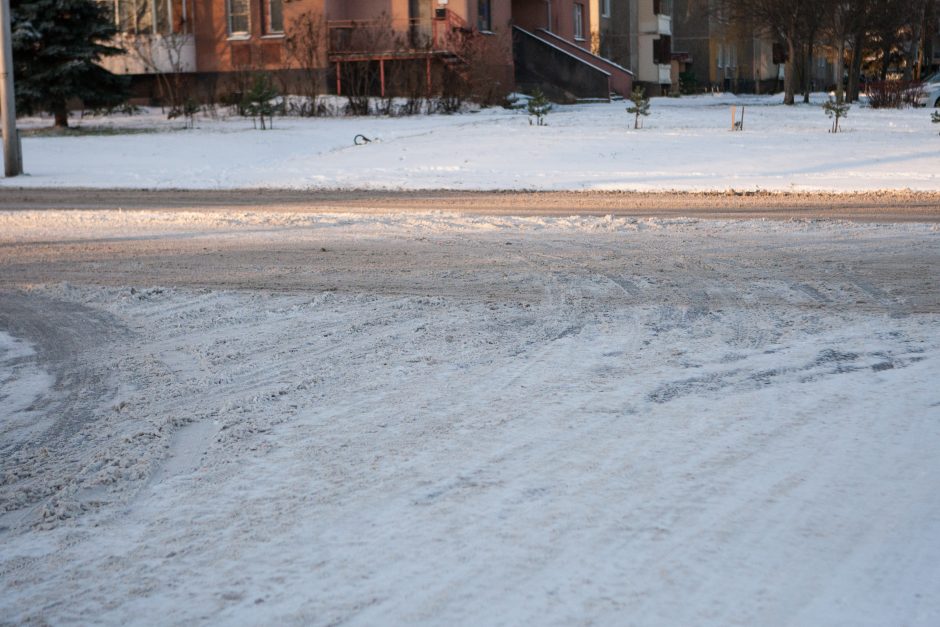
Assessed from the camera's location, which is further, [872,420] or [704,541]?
[872,420]

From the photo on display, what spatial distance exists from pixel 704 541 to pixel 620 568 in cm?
38

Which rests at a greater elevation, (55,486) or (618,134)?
(618,134)

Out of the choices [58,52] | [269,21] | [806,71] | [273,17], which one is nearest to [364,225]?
[58,52]

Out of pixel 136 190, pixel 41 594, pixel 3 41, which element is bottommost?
pixel 41 594

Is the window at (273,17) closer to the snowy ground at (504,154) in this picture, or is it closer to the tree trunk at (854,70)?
the snowy ground at (504,154)

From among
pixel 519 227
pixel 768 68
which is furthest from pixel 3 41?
pixel 768 68

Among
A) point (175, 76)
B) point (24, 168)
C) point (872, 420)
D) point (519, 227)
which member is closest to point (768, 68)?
point (175, 76)

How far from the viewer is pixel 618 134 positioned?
27.2 meters

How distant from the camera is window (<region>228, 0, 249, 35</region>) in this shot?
40281 mm

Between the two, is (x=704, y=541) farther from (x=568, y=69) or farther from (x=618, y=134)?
(x=568, y=69)

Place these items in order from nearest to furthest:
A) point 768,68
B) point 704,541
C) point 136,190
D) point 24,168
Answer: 1. point 704,541
2. point 136,190
3. point 24,168
4. point 768,68

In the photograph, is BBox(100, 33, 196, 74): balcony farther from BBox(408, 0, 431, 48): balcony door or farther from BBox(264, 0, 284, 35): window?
BBox(408, 0, 431, 48): balcony door

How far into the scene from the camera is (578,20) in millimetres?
50750

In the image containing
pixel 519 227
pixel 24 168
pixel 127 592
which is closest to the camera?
pixel 127 592
